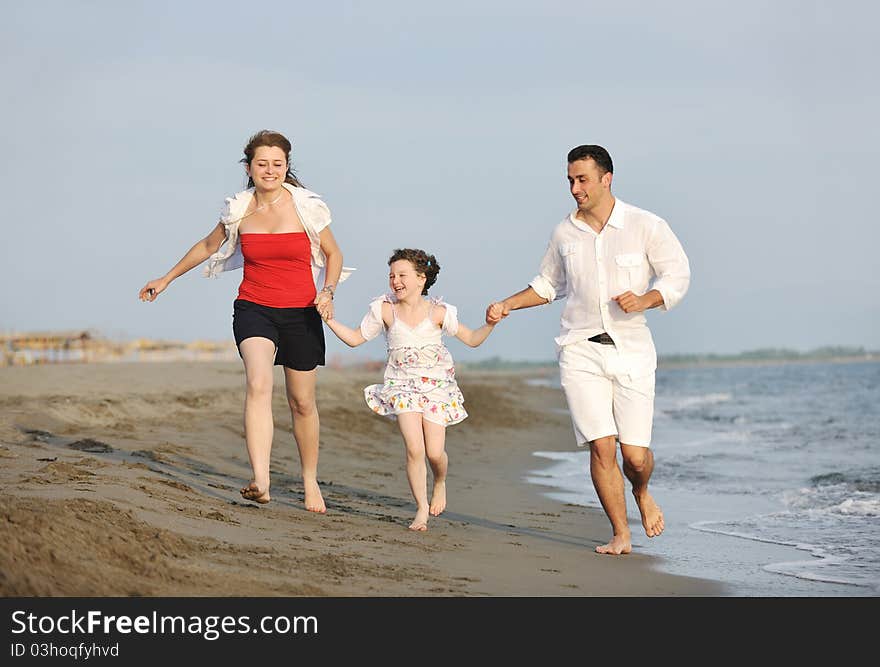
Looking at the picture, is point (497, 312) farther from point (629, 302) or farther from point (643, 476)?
point (643, 476)

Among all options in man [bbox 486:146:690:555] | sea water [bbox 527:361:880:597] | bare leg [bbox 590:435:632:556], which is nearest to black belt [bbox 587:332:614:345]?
man [bbox 486:146:690:555]

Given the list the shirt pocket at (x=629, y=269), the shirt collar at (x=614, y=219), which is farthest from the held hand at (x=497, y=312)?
the shirt pocket at (x=629, y=269)

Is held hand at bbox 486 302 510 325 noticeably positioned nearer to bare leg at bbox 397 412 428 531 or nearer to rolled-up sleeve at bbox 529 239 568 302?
rolled-up sleeve at bbox 529 239 568 302

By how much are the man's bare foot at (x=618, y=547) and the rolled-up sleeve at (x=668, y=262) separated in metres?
1.28

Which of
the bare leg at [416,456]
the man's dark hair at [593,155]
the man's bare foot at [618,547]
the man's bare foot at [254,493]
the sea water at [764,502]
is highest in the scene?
the man's dark hair at [593,155]

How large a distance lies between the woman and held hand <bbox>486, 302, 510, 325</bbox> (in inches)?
36.9

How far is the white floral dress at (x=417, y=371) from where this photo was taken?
21.7 ft

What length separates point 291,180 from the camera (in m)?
6.73

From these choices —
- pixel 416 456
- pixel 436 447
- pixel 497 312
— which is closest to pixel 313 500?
pixel 416 456

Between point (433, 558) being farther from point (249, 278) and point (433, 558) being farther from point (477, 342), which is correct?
point (249, 278)

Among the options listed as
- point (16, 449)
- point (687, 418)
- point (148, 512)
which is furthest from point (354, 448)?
point (687, 418)

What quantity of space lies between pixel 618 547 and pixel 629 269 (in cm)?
148

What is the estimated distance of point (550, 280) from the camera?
6203 mm

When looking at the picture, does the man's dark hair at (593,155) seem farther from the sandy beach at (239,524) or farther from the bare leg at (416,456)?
the sandy beach at (239,524)
